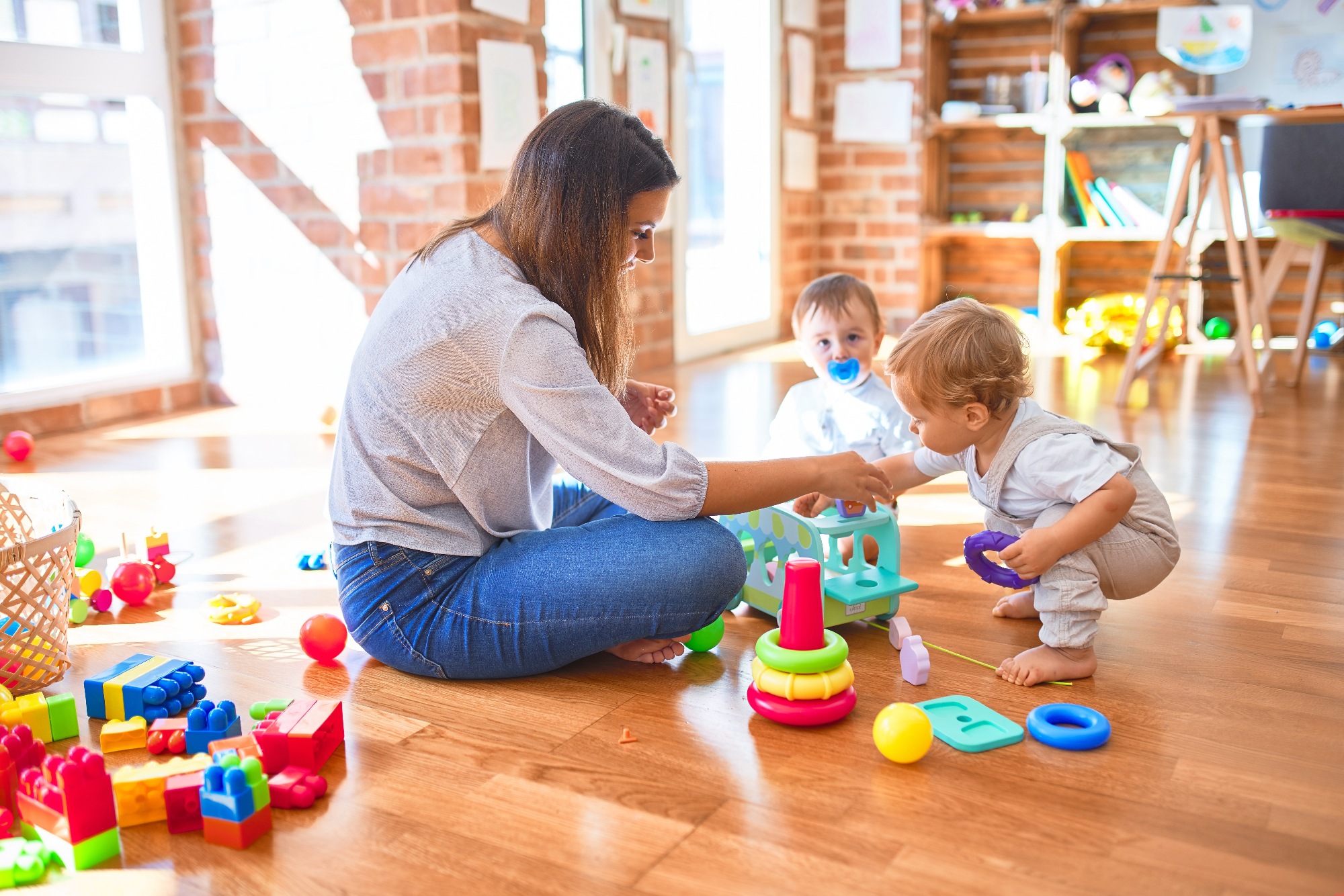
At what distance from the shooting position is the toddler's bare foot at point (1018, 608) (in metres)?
1.60

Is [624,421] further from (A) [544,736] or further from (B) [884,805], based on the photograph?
(B) [884,805]

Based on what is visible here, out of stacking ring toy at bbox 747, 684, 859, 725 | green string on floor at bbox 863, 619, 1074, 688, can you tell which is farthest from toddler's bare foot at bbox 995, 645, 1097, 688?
stacking ring toy at bbox 747, 684, 859, 725

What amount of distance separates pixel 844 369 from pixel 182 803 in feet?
4.21

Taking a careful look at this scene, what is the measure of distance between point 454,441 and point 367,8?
1899 millimetres

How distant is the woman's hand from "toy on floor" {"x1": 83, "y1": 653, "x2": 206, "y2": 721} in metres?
0.65

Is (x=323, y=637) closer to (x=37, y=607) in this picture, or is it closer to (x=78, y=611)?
(x=37, y=607)

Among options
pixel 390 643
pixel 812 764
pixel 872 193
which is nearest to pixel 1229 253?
pixel 872 193

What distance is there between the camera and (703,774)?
3.80 ft

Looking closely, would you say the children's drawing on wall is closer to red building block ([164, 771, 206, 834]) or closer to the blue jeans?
the blue jeans

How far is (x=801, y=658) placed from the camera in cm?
125

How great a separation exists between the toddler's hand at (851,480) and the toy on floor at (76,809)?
79 centimetres

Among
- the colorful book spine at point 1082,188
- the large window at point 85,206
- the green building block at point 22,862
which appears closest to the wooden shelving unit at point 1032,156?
the colorful book spine at point 1082,188

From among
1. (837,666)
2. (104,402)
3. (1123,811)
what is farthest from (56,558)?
(104,402)

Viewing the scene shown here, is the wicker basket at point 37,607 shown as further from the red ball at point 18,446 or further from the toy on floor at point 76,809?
the red ball at point 18,446
